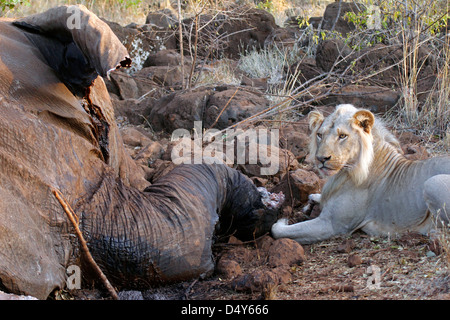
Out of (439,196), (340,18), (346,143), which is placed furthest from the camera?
(340,18)

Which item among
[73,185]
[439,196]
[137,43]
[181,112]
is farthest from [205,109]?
[137,43]

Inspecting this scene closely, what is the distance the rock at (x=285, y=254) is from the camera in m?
4.08

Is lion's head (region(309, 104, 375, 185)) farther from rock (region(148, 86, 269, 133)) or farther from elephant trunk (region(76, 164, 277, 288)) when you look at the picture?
rock (region(148, 86, 269, 133))

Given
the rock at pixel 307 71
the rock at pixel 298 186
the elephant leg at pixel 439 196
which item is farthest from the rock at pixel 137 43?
the elephant leg at pixel 439 196

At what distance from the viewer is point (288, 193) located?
17.7 feet

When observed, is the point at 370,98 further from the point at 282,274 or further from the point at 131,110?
the point at 282,274

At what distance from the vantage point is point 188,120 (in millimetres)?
7863

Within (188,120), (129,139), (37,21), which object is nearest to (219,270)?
(37,21)

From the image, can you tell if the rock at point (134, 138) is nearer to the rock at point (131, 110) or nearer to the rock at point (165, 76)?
the rock at point (131, 110)

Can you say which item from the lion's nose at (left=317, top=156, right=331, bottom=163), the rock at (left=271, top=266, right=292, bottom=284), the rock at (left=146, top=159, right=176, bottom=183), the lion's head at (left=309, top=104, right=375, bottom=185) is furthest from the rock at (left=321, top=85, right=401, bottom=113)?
the rock at (left=271, top=266, right=292, bottom=284)

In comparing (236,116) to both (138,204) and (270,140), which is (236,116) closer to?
(270,140)

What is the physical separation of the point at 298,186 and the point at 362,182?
2.50ft

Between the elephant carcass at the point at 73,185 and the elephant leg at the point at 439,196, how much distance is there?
62.9 inches
